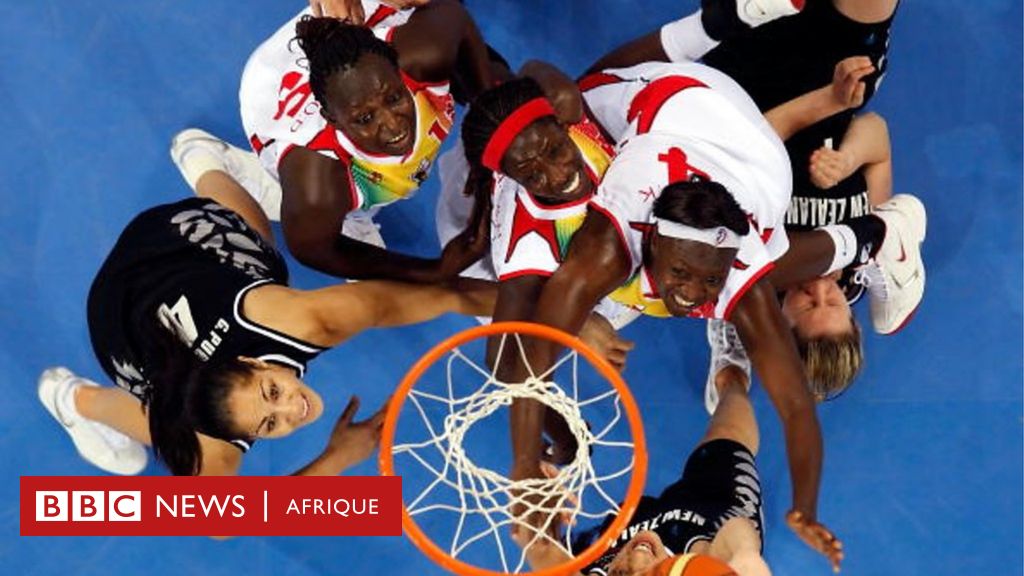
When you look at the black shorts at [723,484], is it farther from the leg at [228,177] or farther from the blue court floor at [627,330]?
the leg at [228,177]

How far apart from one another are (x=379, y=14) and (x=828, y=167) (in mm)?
1270

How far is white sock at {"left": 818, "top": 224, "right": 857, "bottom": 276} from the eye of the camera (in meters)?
2.84

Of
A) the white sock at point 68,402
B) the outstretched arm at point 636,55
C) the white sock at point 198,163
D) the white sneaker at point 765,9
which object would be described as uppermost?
the white sock at point 198,163

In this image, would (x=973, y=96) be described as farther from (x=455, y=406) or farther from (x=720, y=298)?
(x=455, y=406)

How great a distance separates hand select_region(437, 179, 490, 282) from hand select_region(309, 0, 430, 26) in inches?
17.6

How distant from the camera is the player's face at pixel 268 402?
2.40 m

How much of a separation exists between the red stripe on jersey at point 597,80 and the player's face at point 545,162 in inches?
17.5

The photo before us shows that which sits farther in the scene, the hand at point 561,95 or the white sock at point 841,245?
the white sock at point 841,245

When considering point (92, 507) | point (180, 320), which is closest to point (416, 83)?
point (180, 320)

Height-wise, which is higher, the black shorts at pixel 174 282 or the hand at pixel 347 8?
the hand at pixel 347 8

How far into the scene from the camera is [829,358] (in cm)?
276

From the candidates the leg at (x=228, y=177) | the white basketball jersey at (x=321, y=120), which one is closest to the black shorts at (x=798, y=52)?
the white basketball jersey at (x=321, y=120)

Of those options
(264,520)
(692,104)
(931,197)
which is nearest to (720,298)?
(692,104)

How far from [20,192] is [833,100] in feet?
7.94
